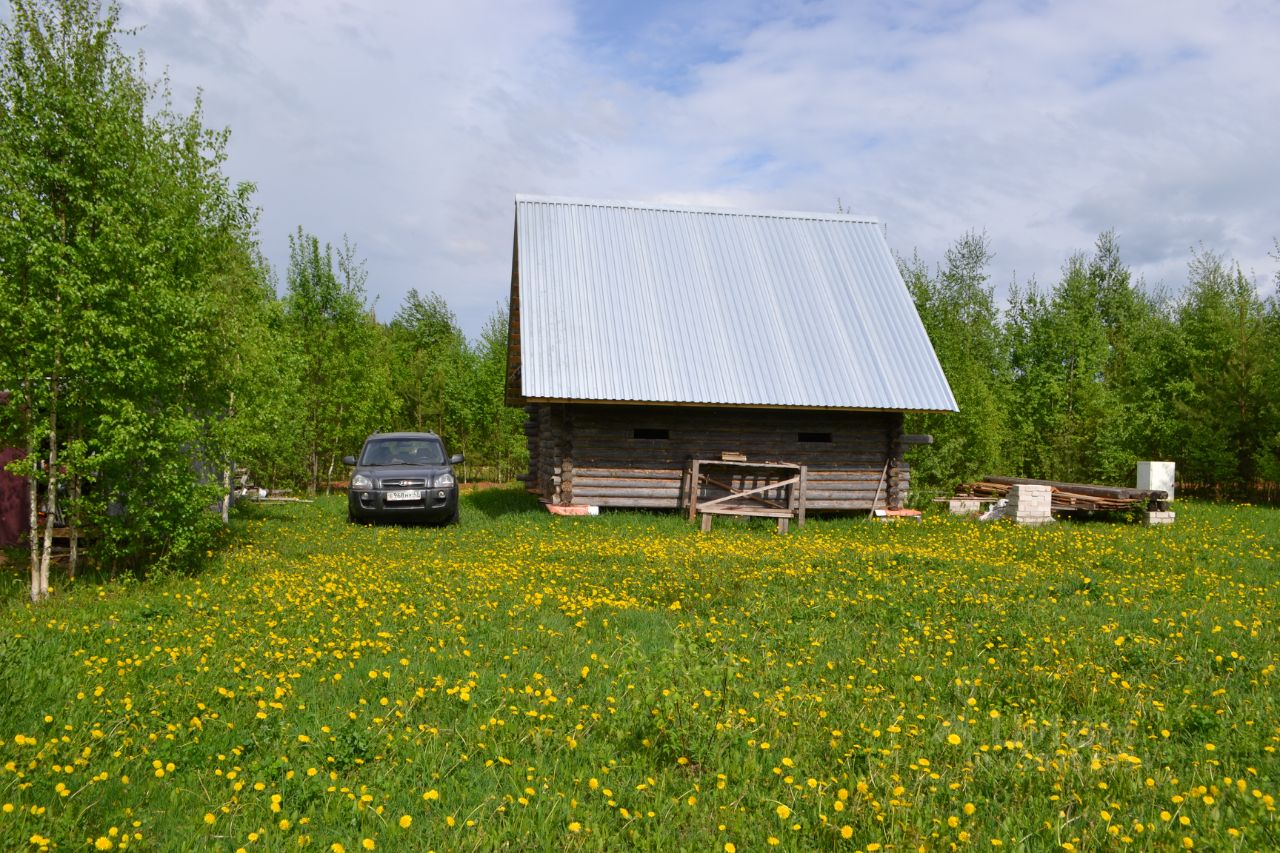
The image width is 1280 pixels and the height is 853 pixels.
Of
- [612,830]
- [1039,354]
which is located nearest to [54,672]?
[612,830]

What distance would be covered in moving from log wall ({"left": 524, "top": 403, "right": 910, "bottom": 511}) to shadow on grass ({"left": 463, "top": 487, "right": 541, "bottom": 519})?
141 cm

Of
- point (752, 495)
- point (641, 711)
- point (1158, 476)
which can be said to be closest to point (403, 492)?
point (752, 495)

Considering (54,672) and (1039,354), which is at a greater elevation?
(1039,354)

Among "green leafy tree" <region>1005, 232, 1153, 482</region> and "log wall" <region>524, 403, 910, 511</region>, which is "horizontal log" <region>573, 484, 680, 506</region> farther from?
"green leafy tree" <region>1005, 232, 1153, 482</region>

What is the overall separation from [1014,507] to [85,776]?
56.5ft

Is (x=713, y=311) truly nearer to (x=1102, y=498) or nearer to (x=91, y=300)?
(x=1102, y=498)

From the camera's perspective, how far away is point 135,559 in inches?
457

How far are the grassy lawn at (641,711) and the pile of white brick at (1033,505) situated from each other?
637cm

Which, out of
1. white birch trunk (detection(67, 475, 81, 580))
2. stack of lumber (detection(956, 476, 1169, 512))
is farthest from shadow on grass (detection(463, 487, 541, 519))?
stack of lumber (detection(956, 476, 1169, 512))

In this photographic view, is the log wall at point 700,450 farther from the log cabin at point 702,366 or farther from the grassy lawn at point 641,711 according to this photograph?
the grassy lawn at point 641,711

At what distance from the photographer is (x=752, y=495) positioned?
1805 cm

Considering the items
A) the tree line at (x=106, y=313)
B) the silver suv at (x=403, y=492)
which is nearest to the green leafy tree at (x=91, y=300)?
the tree line at (x=106, y=313)

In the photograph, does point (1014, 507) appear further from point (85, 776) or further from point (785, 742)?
point (85, 776)

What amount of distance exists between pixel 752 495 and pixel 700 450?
1541 mm
